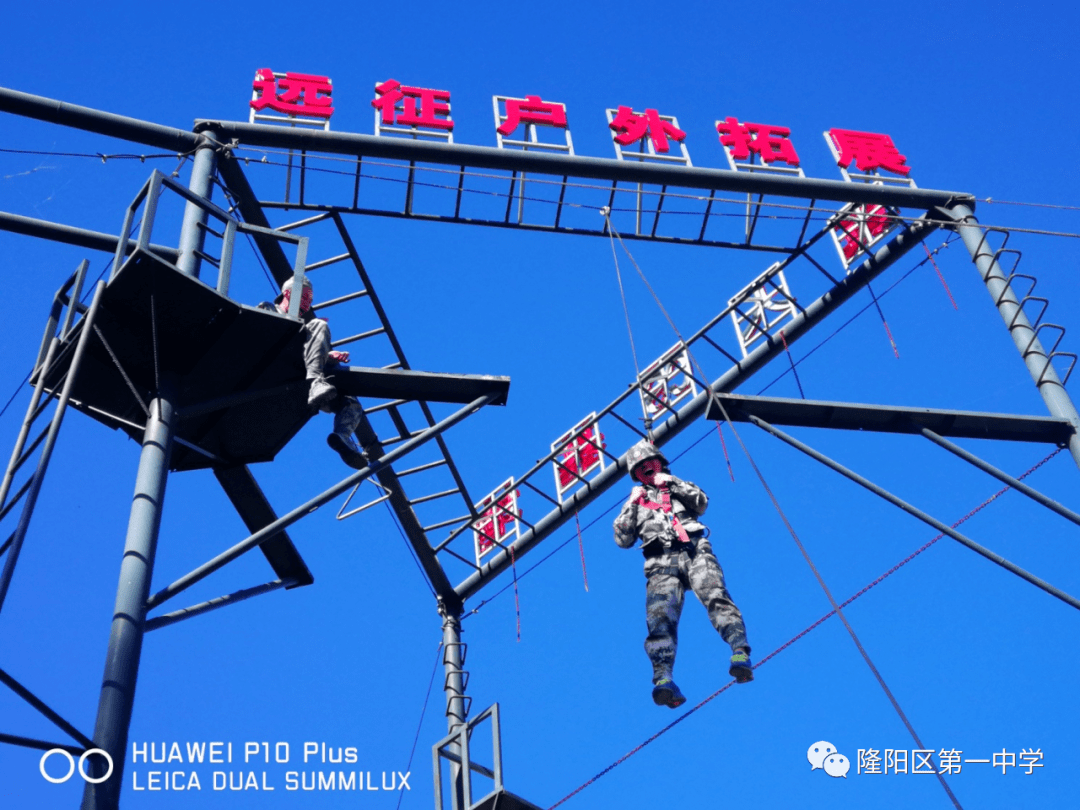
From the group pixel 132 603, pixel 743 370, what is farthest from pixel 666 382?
pixel 132 603

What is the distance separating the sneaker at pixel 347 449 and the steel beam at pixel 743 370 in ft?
18.4

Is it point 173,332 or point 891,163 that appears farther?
point 891,163

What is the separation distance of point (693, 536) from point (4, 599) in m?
6.26

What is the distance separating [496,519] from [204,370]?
24.8 feet

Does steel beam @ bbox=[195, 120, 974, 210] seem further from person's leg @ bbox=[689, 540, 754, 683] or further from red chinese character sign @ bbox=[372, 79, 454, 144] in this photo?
person's leg @ bbox=[689, 540, 754, 683]

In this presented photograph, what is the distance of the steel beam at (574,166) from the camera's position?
14.3 m

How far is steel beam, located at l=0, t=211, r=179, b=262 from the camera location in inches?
510

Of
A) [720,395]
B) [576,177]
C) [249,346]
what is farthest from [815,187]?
[249,346]

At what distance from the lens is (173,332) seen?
448 inches

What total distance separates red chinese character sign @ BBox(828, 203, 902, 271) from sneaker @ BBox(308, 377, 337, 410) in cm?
761

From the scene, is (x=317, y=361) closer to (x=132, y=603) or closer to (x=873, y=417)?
(x=132, y=603)

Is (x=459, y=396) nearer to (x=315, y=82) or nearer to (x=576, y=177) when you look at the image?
(x=576, y=177)

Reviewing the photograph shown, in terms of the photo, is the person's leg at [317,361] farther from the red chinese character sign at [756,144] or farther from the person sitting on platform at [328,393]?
the red chinese character sign at [756,144]

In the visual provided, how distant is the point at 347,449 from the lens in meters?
12.0
